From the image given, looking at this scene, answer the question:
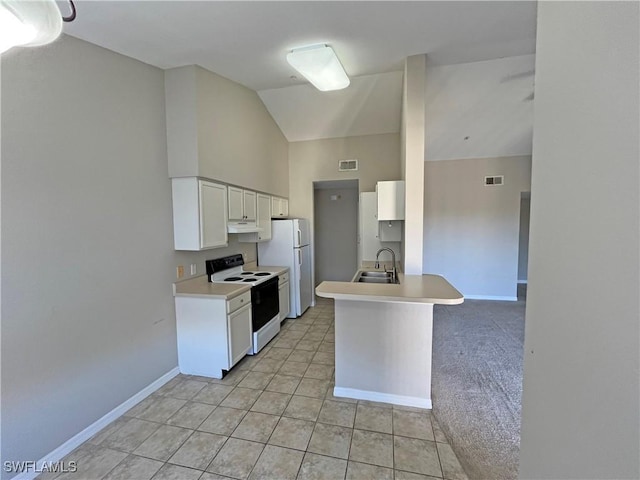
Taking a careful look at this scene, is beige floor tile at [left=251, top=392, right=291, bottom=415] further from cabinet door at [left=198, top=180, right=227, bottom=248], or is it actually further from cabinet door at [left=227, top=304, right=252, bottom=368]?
cabinet door at [left=198, top=180, right=227, bottom=248]

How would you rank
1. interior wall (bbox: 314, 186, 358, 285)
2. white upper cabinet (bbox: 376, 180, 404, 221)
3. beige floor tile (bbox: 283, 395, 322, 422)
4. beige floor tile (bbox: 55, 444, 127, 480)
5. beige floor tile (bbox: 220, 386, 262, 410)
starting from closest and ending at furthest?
beige floor tile (bbox: 55, 444, 127, 480) → beige floor tile (bbox: 283, 395, 322, 422) → beige floor tile (bbox: 220, 386, 262, 410) → white upper cabinet (bbox: 376, 180, 404, 221) → interior wall (bbox: 314, 186, 358, 285)

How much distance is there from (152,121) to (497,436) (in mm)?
3945

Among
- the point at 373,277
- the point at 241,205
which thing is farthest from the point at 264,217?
the point at 373,277

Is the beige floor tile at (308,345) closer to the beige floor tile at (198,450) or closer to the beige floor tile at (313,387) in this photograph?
the beige floor tile at (313,387)

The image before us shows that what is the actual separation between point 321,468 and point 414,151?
2.66 m

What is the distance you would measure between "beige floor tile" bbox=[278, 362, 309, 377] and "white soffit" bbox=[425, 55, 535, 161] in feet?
11.7

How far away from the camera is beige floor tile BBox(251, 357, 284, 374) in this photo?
118 inches

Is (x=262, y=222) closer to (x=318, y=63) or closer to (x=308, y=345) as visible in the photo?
(x=308, y=345)

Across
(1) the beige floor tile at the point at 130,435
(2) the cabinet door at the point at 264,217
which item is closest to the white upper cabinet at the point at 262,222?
(2) the cabinet door at the point at 264,217

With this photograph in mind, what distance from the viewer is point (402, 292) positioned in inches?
86.3

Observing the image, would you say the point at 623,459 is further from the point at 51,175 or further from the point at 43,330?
the point at 51,175

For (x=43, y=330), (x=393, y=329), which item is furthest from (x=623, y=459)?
(x=43, y=330)

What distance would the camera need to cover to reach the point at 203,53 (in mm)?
2506

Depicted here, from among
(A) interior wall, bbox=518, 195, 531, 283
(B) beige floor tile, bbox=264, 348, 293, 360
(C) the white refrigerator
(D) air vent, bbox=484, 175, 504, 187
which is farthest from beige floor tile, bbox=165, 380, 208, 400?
(A) interior wall, bbox=518, 195, 531, 283
